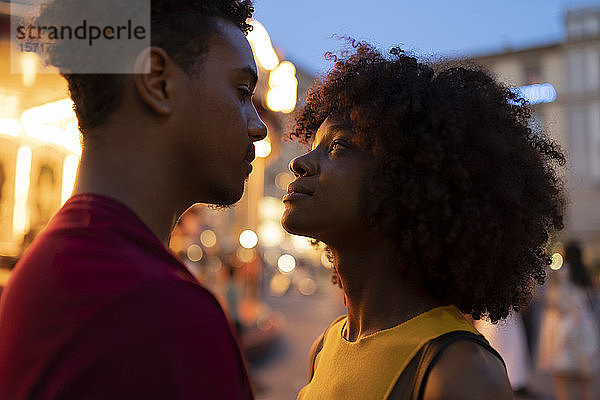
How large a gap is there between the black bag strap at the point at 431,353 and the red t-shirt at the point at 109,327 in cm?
51

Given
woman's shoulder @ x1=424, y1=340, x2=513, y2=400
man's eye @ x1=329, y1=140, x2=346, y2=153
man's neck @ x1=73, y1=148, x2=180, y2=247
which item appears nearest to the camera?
man's neck @ x1=73, y1=148, x2=180, y2=247

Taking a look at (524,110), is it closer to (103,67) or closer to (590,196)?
(103,67)

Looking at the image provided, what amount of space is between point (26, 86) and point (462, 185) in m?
8.13

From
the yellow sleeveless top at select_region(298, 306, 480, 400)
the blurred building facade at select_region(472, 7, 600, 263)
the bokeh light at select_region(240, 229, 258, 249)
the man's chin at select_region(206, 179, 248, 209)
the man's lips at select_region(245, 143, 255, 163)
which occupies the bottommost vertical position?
the bokeh light at select_region(240, 229, 258, 249)

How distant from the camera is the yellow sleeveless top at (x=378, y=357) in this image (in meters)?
1.35

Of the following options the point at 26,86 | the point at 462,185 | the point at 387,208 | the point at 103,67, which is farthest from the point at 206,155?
the point at 26,86

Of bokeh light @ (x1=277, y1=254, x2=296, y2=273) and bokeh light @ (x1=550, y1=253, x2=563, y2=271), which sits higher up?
bokeh light @ (x1=550, y1=253, x2=563, y2=271)

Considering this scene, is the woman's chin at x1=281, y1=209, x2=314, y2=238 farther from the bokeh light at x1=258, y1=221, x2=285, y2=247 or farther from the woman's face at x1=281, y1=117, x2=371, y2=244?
the bokeh light at x1=258, y1=221, x2=285, y2=247

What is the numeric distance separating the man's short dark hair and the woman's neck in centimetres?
75

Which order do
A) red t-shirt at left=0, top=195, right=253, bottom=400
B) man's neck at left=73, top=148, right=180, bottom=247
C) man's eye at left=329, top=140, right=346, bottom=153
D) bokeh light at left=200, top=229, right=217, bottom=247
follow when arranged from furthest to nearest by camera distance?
bokeh light at left=200, top=229, right=217, bottom=247
man's eye at left=329, top=140, right=346, bottom=153
man's neck at left=73, top=148, right=180, bottom=247
red t-shirt at left=0, top=195, right=253, bottom=400

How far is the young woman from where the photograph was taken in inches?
57.6

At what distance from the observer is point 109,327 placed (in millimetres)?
833

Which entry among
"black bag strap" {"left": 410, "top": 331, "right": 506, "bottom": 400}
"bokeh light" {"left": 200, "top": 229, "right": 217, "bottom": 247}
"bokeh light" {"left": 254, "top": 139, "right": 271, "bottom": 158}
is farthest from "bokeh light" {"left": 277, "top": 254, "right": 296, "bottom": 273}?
"black bag strap" {"left": 410, "top": 331, "right": 506, "bottom": 400}

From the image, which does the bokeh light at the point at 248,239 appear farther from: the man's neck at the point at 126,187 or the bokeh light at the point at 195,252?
the man's neck at the point at 126,187
